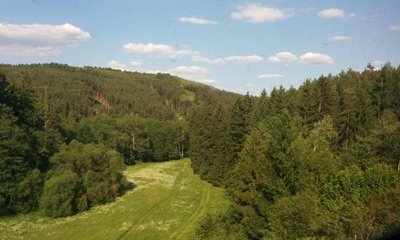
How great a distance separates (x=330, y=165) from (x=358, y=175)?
4272mm

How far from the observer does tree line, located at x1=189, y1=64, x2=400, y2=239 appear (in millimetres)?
18344

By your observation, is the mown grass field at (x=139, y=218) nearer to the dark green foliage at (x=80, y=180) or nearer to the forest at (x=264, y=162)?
the dark green foliage at (x=80, y=180)

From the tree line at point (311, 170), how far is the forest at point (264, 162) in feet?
0.37

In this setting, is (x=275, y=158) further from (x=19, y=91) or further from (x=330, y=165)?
(x=19, y=91)

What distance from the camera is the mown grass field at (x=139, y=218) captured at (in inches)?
1407

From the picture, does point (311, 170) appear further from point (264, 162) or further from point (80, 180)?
point (80, 180)

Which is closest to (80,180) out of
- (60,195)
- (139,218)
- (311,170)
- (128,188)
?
(60,195)

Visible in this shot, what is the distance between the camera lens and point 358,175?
23.7m

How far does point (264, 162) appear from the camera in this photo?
89.5 ft

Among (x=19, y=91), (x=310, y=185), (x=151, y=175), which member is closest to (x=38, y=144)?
(x=19, y=91)

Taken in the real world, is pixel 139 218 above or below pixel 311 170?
below

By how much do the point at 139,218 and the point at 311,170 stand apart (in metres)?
26.4

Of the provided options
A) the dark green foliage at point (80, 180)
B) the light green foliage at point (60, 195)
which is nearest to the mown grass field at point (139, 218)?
the light green foliage at point (60, 195)

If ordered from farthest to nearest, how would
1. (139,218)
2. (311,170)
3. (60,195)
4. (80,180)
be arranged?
(80,180) < (60,195) < (139,218) < (311,170)
